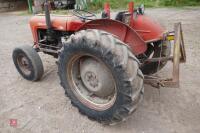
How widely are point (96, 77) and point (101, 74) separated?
0.12 metres

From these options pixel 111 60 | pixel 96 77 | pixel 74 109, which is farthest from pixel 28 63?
pixel 111 60

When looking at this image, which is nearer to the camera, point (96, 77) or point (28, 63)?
point (96, 77)

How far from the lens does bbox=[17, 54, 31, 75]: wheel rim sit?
435 centimetres

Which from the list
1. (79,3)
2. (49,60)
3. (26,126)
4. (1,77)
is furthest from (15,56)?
(79,3)

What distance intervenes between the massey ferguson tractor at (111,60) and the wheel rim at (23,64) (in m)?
0.78

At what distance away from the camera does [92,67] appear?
125 inches

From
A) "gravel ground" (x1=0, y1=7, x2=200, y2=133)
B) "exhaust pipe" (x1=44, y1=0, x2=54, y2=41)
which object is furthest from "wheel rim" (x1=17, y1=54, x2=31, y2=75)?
"exhaust pipe" (x1=44, y1=0, x2=54, y2=41)

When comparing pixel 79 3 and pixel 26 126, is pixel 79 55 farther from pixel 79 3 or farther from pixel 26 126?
pixel 79 3

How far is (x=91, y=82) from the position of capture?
3277mm

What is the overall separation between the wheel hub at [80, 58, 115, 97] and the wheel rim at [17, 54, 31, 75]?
1395 millimetres

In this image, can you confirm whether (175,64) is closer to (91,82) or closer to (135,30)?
(135,30)

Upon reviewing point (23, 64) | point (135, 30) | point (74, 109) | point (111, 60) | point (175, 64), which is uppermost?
point (135, 30)

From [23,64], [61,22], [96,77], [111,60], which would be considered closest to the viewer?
[111,60]

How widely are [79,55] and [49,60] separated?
254 centimetres
